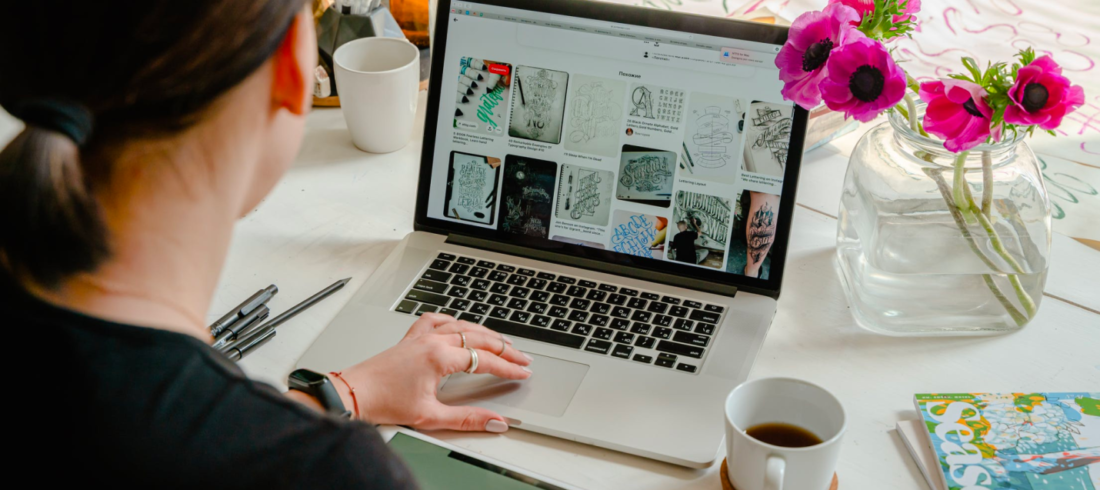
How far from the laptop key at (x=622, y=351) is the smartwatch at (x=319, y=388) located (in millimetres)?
255

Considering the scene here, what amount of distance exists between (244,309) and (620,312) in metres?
0.38

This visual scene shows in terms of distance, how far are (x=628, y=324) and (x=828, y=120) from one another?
0.53m

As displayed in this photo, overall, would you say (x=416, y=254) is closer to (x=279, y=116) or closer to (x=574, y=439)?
(x=574, y=439)

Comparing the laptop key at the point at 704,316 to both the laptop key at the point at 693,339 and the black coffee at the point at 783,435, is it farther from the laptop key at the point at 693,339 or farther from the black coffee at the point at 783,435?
the black coffee at the point at 783,435

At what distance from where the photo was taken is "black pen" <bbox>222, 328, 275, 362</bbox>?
80 centimetres

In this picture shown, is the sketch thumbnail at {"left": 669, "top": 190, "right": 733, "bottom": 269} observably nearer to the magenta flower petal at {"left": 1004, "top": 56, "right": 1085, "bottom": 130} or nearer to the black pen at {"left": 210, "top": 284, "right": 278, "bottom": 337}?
the magenta flower petal at {"left": 1004, "top": 56, "right": 1085, "bottom": 130}

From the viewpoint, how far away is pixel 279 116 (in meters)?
0.48

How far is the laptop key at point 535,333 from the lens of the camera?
2.68ft

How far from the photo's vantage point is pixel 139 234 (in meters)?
0.42

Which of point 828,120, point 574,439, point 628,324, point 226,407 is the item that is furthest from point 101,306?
point 828,120

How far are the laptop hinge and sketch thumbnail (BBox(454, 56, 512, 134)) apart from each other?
13cm

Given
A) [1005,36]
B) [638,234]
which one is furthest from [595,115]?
[1005,36]

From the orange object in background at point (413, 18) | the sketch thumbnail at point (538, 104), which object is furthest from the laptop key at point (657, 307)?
the orange object in background at point (413, 18)

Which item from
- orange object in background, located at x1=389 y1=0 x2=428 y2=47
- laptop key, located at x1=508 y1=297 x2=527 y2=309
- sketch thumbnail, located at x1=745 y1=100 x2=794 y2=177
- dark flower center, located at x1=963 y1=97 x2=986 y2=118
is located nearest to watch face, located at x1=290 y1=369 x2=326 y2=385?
laptop key, located at x1=508 y1=297 x2=527 y2=309
